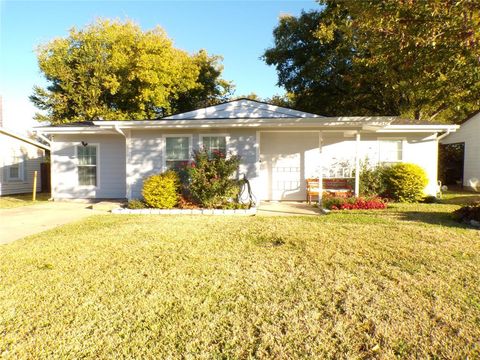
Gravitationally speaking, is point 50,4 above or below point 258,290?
above

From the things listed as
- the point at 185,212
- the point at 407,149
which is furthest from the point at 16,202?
the point at 407,149

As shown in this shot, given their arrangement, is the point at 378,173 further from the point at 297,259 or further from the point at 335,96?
the point at 335,96

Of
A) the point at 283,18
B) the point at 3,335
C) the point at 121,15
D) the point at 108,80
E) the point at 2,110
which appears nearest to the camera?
the point at 3,335

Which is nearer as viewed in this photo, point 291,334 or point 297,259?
point 291,334

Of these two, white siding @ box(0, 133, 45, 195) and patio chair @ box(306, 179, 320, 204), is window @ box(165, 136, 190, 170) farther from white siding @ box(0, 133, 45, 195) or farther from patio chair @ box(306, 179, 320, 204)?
white siding @ box(0, 133, 45, 195)

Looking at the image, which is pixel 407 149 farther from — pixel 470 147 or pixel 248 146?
pixel 470 147

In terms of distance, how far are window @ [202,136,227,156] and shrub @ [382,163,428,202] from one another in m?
5.95

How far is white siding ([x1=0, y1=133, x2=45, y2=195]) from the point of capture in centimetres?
1400

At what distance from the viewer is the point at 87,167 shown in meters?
11.5

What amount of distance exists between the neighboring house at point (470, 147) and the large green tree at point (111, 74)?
18.4 metres

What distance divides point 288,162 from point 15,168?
1396 cm

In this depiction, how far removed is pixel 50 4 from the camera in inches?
421

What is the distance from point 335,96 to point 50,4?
1504cm

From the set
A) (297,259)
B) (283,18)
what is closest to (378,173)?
A: (297,259)
